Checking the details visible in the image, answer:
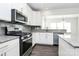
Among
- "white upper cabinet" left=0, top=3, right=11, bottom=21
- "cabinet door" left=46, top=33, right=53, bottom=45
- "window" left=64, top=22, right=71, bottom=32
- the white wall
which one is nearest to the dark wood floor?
"cabinet door" left=46, top=33, right=53, bottom=45

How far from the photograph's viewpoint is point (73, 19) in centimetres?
655

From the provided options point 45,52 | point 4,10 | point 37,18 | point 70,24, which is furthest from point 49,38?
point 4,10

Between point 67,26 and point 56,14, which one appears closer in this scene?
point 56,14

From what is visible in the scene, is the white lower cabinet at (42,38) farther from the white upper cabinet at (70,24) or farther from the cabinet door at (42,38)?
the white upper cabinet at (70,24)

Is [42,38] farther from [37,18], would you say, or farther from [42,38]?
[37,18]

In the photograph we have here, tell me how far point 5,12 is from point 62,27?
4.97m

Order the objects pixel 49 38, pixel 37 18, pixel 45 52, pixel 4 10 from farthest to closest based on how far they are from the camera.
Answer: pixel 37 18 → pixel 49 38 → pixel 45 52 → pixel 4 10

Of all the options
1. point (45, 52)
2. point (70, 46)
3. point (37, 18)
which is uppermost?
point (37, 18)

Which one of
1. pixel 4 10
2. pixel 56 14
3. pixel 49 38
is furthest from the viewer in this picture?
pixel 56 14

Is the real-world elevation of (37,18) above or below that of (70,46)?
above

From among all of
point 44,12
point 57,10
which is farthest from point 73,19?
point 44,12

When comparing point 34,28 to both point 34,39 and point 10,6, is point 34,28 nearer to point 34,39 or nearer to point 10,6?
point 34,39

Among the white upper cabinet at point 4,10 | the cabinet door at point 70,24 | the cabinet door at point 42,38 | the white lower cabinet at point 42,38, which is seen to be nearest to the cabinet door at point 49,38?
the white lower cabinet at point 42,38

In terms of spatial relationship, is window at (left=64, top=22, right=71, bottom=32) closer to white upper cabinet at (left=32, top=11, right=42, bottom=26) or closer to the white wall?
the white wall
